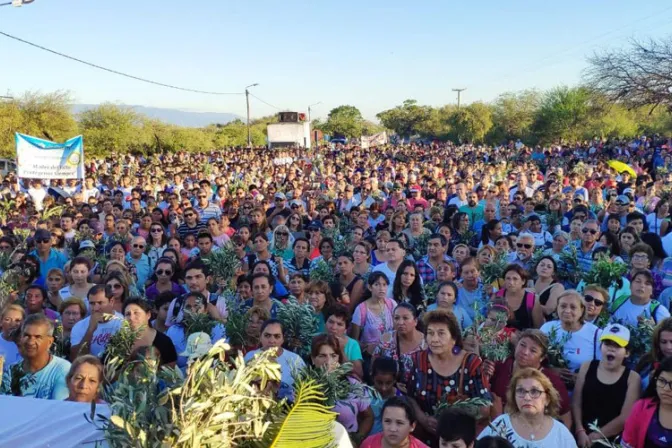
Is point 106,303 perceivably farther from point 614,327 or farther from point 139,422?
point 614,327

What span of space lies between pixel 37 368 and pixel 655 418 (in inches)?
181

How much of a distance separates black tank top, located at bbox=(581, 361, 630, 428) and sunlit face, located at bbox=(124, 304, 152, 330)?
3.87 metres

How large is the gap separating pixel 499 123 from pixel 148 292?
51993mm

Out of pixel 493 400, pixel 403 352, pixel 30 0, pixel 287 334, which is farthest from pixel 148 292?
pixel 30 0

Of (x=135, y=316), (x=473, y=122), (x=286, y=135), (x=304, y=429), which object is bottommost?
(x=135, y=316)

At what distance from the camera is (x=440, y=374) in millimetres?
4719

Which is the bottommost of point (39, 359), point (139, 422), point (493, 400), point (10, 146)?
point (493, 400)

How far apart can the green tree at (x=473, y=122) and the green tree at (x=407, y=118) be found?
13.3 meters

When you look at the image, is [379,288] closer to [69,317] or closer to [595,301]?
[595,301]

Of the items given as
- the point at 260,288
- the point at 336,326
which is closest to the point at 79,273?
the point at 260,288

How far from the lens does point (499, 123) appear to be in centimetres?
5606

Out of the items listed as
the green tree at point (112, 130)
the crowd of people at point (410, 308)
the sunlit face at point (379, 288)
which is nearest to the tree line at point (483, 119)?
the green tree at point (112, 130)

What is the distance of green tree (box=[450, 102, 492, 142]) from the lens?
174 feet

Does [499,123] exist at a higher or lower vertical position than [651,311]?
higher
